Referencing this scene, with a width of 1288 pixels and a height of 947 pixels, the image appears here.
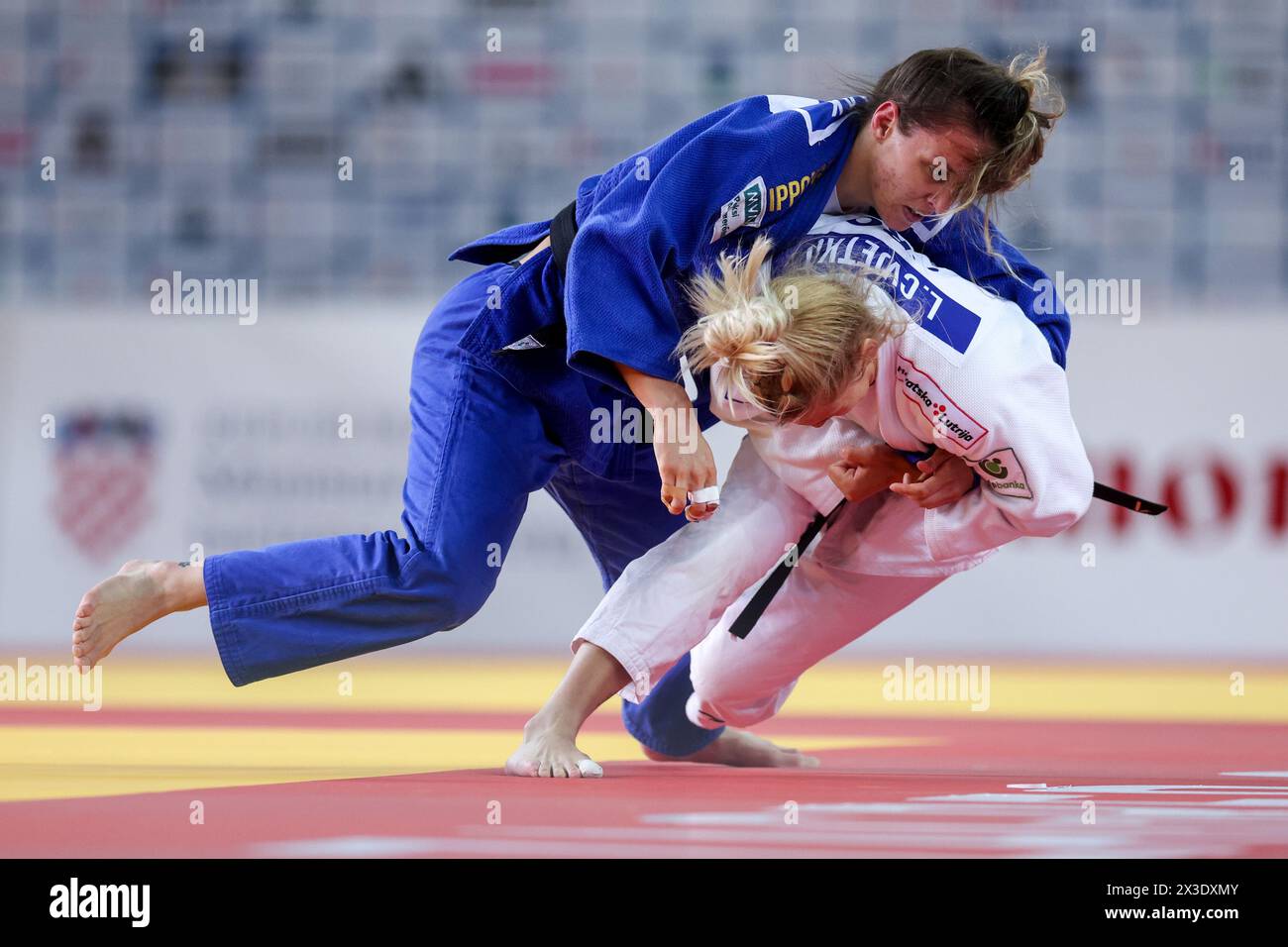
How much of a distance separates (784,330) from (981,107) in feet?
1.63

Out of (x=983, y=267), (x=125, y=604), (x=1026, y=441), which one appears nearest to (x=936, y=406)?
(x=1026, y=441)

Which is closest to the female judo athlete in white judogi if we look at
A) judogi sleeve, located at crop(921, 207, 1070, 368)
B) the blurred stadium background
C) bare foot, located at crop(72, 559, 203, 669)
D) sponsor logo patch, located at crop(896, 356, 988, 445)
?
sponsor logo patch, located at crop(896, 356, 988, 445)

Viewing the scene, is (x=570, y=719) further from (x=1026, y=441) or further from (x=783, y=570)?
(x=1026, y=441)

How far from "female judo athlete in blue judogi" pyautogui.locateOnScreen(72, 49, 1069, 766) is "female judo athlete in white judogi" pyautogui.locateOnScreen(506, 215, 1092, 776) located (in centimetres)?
8

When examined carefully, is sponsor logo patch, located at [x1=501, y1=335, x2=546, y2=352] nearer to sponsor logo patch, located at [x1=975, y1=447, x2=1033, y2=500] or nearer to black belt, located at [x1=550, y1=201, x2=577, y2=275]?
black belt, located at [x1=550, y1=201, x2=577, y2=275]

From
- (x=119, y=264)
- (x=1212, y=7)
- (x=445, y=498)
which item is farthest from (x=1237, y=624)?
(x=119, y=264)

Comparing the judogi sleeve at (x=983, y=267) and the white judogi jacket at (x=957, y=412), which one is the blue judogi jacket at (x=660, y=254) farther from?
the white judogi jacket at (x=957, y=412)

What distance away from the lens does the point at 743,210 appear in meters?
2.13

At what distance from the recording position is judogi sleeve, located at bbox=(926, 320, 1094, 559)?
207 cm

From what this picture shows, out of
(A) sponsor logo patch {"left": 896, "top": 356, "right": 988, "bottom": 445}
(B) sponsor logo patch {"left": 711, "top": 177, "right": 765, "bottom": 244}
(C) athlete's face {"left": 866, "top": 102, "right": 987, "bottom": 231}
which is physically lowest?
(A) sponsor logo patch {"left": 896, "top": 356, "right": 988, "bottom": 445}

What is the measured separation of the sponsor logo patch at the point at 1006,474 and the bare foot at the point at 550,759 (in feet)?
2.54

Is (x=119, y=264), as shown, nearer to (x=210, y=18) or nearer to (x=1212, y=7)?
(x=210, y=18)

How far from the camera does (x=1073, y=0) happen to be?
21.5ft

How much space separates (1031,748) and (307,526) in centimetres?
293
